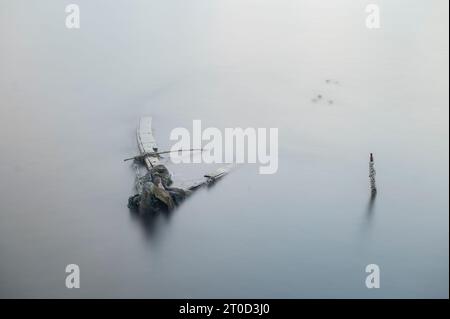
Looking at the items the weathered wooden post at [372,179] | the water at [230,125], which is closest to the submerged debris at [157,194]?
the water at [230,125]

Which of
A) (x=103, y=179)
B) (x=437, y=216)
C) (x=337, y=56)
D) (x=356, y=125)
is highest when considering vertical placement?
(x=337, y=56)

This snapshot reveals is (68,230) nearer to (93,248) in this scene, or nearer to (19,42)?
(93,248)

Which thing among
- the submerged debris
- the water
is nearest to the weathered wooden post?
the water

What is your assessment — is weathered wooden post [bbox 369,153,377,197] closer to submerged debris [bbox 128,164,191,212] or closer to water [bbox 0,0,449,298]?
water [bbox 0,0,449,298]

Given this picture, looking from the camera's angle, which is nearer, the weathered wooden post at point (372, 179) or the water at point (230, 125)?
the water at point (230, 125)

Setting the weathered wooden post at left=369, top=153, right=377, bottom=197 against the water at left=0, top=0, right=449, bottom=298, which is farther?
the weathered wooden post at left=369, top=153, right=377, bottom=197

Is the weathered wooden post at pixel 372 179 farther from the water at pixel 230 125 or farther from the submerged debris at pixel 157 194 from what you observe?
the submerged debris at pixel 157 194

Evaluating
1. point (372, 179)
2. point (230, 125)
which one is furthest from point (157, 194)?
point (372, 179)

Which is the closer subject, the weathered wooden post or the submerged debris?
the submerged debris
